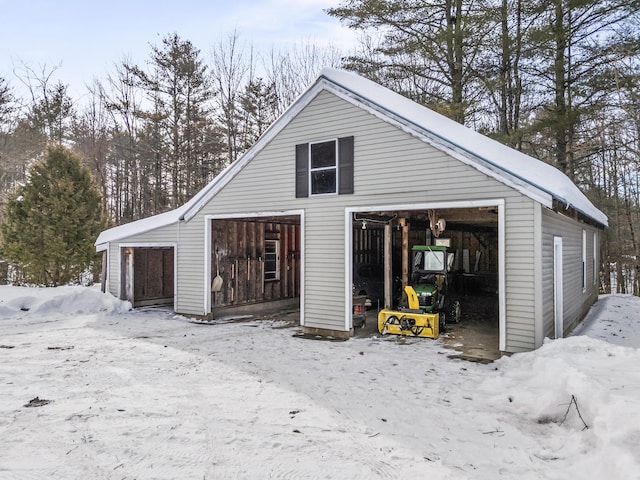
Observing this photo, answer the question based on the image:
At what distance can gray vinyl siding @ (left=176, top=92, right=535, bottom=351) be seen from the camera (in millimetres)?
7359

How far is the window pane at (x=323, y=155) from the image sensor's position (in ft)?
31.8

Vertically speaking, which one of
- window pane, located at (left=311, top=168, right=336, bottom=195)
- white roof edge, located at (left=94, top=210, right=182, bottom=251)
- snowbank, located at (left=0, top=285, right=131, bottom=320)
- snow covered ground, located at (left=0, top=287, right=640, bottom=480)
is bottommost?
snow covered ground, located at (left=0, top=287, right=640, bottom=480)

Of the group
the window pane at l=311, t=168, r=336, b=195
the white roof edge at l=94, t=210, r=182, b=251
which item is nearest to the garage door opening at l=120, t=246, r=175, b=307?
the white roof edge at l=94, t=210, r=182, b=251

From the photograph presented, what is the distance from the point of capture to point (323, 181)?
32.2 ft

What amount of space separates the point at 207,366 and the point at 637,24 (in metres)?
17.4

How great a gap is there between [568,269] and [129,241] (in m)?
12.5

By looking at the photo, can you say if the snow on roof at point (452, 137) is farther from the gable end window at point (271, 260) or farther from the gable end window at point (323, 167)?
the gable end window at point (271, 260)

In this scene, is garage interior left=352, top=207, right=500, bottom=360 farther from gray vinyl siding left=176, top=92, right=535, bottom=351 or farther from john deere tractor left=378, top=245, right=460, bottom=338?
gray vinyl siding left=176, top=92, right=535, bottom=351

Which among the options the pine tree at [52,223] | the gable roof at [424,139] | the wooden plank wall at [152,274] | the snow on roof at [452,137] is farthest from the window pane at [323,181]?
the pine tree at [52,223]

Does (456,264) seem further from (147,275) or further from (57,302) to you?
(57,302)

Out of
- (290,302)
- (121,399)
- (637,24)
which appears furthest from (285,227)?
(637,24)

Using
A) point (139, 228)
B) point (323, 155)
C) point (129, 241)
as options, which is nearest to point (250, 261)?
point (139, 228)

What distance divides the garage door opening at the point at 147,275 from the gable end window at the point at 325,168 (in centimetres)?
708

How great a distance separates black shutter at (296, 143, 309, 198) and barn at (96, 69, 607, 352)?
0.12 feet
